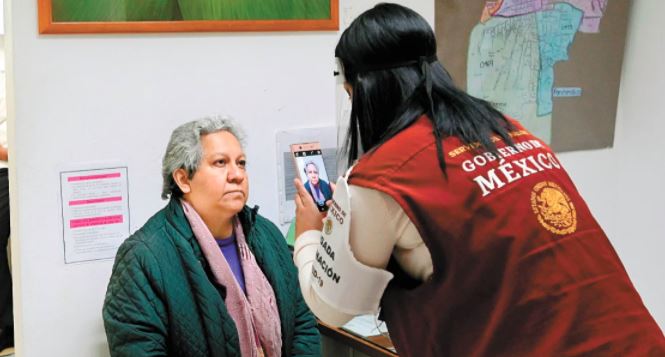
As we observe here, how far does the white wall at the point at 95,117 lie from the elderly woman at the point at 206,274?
0.17 meters

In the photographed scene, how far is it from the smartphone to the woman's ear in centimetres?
29

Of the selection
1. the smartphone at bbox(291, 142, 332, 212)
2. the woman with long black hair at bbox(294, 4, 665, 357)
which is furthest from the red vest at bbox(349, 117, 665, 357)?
the smartphone at bbox(291, 142, 332, 212)

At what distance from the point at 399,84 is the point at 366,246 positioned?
0.28 m

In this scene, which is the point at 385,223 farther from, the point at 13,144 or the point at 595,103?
the point at 595,103

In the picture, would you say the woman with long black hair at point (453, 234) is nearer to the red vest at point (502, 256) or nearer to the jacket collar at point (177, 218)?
the red vest at point (502, 256)

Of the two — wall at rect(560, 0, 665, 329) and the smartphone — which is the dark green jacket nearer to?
the smartphone

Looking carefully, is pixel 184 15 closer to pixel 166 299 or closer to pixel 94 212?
pixel 94 212

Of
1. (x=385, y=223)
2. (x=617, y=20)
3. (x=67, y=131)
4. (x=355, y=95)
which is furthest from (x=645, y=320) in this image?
(x=617, y=20)

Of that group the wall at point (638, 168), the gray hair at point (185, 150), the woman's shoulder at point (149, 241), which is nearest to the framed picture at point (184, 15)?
the gray hair at point (185, 150)

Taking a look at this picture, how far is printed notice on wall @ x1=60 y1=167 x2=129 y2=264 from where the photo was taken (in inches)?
86.0

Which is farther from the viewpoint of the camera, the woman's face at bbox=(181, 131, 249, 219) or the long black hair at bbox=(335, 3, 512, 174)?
the woman's face at bbox=(181, 131, 249, 219)

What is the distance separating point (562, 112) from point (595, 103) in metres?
0.18

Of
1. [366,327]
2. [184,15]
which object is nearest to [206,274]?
[366,327]

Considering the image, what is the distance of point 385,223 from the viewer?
1.34 m
